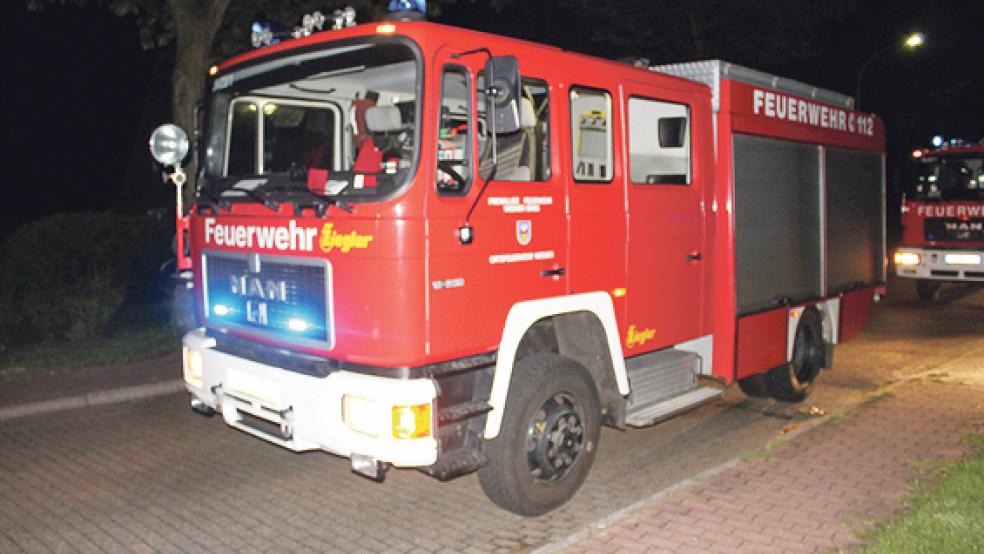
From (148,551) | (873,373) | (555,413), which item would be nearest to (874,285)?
(873,373)

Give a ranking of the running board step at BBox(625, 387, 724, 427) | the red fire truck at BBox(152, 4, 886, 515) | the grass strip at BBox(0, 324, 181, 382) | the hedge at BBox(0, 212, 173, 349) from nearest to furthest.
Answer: the red fire truck at BBox(152, 4, 886, 515)
the running board step at BBox(625, 387, 724, 427)
the grass strip at BBox(0, 324, 181, 382)
the hedge at BBox(0, 212, 173, 349)

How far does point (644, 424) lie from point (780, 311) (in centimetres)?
236

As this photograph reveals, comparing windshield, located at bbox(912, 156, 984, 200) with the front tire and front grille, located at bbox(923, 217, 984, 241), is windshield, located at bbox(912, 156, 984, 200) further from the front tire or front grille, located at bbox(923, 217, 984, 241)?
the front tire

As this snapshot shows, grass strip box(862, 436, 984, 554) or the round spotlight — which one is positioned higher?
the round spotlight

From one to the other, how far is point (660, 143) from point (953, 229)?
10588 millimetres

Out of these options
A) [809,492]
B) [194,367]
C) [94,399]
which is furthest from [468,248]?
[94,399]

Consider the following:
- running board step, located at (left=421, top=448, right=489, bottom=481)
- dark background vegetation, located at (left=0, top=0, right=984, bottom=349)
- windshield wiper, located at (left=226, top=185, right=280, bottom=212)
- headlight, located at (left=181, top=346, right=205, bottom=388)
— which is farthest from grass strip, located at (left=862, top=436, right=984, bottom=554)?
dark background vegetation, located at (left=0, top=0, right=984, bottom=349)

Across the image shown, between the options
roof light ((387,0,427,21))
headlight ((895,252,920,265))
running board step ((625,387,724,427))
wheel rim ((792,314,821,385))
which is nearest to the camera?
roof light ((387,0,427,21))

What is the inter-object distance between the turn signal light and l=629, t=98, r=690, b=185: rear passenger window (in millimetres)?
2645

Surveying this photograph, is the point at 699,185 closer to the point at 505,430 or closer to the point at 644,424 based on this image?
the point at 644,424

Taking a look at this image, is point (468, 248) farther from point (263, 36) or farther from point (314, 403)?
point (263, 36)

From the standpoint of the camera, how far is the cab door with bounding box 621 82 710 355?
6.00m

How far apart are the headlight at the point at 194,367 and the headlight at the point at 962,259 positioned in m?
13.4

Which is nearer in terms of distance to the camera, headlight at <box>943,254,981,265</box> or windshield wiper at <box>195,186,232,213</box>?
windshield wiper at <box>195,186,232,213</box>
